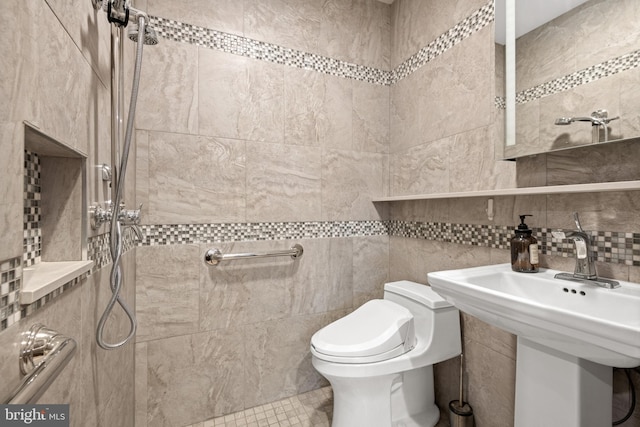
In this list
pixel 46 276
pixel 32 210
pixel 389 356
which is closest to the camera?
pixel 46 276

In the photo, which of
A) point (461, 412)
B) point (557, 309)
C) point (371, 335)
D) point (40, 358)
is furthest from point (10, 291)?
A: point (461, 412)

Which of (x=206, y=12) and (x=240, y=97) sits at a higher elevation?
(x=206, y=12)

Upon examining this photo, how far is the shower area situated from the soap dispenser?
0.99 ft

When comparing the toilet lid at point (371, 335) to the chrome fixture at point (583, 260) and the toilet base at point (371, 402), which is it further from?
the chrome fixture at point (583, 260)

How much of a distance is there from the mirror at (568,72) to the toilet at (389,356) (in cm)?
86

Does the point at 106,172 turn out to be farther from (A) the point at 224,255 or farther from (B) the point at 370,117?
(B) the point at 370,117

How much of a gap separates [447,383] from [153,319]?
1.62m

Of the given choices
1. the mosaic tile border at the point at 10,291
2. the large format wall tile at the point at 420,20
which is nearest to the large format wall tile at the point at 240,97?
the large format wall tile at the point at 420,20

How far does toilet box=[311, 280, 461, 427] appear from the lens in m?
1.36

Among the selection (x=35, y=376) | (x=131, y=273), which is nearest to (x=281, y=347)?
(x=131, y=273)

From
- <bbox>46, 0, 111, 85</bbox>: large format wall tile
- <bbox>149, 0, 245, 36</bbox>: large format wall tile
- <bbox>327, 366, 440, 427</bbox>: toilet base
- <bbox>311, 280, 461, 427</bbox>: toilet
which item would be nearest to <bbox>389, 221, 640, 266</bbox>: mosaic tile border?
<bbox>311, 280, 461, 427</bbox>: toilet

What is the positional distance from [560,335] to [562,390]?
1.14 feet

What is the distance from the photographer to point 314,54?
6.46 feet

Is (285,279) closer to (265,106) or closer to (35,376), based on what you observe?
(265,106)
